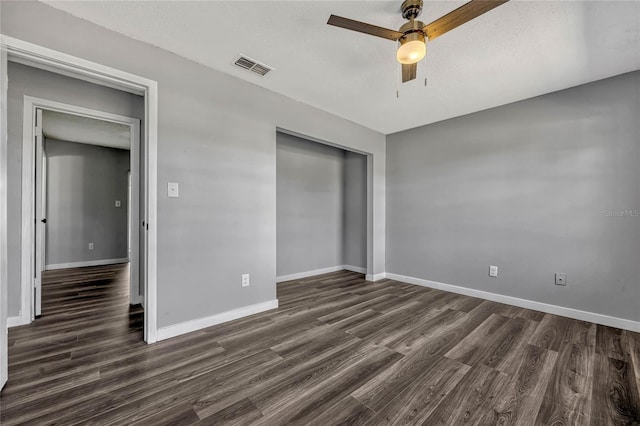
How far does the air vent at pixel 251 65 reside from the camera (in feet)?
7.55

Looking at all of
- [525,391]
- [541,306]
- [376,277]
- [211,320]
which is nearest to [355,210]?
[376,277]

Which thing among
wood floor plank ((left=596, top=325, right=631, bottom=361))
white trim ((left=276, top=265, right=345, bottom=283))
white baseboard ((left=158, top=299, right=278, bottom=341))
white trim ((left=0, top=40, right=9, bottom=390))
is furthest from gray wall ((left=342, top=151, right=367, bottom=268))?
white trim ((left=0, top=40, right=9, bottom=390))

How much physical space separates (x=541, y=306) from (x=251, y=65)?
13.0 feet

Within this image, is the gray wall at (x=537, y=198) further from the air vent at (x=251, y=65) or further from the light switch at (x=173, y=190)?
the light switch at (x=173, y=190)

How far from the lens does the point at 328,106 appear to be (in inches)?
130

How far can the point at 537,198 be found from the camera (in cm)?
294

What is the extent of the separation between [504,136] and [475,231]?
1.23 metres

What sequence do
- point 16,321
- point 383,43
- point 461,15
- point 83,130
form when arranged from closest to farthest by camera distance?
point 461,15 → point 383,43 → point 16,321 → point 83,130

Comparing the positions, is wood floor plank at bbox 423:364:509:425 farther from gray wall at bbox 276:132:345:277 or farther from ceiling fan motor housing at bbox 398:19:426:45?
gray wall at bbox 276:132:345:277

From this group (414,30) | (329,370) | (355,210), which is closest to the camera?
(414,30)

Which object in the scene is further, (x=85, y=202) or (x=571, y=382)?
(x=85, y=202)

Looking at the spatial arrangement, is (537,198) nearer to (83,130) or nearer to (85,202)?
(83,130)

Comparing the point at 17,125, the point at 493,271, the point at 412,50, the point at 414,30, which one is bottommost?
the point at 493,271

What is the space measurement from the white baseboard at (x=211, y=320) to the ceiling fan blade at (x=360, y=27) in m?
2.57
